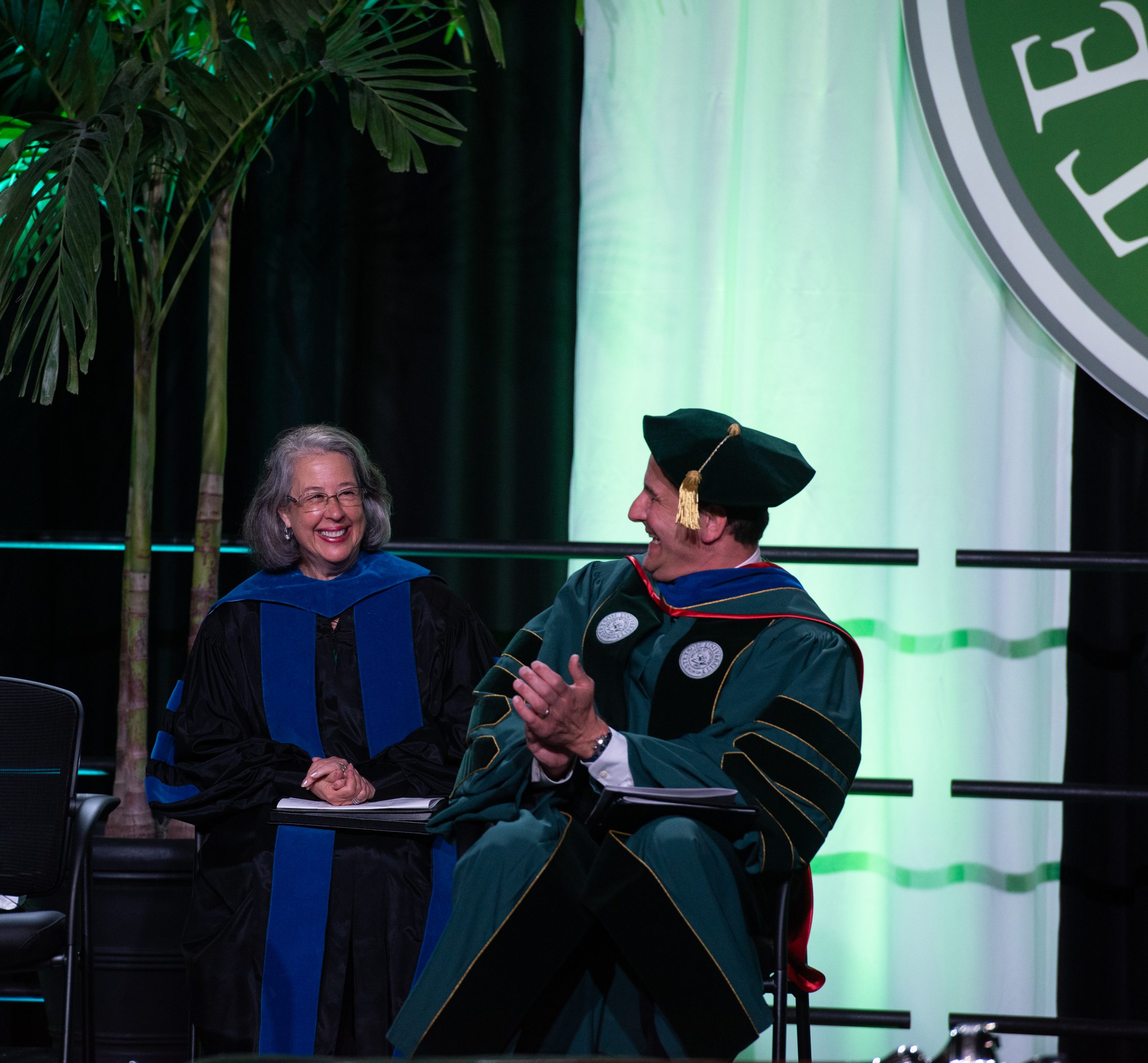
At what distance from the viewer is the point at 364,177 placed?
10.4ft

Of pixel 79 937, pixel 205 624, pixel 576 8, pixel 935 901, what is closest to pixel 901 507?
pixel 935 901

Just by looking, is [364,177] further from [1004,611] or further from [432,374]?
[1004,611]

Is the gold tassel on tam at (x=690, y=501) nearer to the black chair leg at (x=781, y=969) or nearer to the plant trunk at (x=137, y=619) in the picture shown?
the black chair leg at (x=781, y=969)

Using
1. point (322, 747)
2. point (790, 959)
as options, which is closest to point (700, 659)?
point (790, 959)

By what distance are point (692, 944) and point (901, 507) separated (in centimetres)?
148

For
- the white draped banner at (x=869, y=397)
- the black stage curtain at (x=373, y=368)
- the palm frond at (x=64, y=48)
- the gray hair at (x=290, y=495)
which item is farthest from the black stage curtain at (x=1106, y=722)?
the palm frond at (x=64, y=48)

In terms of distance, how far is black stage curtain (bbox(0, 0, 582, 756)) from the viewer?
312 centimetres

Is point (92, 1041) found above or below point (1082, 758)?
below

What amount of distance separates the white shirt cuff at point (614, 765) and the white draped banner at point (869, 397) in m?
1.20

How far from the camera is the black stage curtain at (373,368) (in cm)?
312

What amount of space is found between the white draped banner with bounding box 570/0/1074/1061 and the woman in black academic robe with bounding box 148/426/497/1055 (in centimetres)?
71

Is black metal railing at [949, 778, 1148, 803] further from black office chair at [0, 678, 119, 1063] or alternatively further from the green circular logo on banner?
black office chair at [0, 678, 119, 1063]

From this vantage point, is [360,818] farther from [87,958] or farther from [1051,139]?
[1051,139]

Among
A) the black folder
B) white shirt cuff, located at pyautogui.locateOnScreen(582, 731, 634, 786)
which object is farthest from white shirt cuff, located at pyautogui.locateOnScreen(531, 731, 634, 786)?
the black folder
